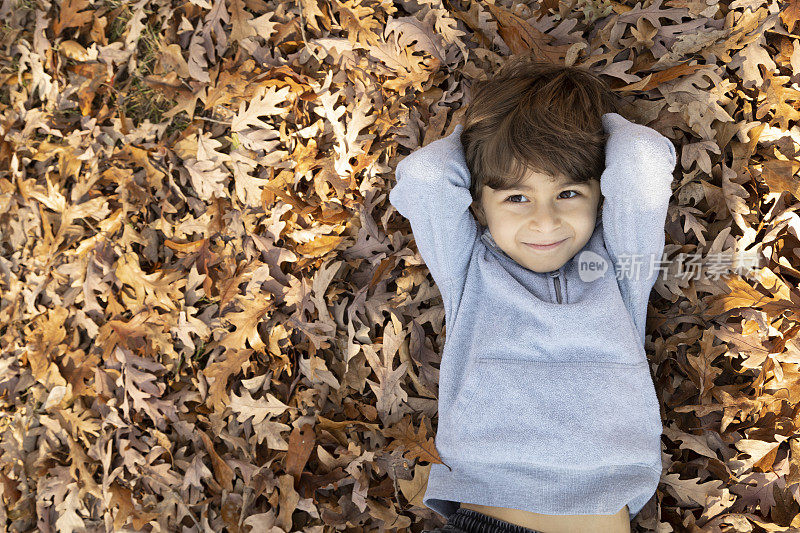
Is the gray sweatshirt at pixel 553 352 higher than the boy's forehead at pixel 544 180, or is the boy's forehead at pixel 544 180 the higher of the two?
the boy's forehead at pixel 544 180

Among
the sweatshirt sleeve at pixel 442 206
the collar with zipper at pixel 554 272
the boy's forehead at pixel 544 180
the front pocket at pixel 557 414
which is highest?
the boy's forehead at pixel 544 180

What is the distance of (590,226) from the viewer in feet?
8.11

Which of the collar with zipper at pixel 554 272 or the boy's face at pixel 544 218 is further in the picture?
the collar with zipper at pixel 554 272

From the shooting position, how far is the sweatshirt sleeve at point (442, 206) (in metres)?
2.55

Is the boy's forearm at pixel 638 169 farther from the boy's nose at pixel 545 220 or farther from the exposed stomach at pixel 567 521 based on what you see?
the exposed stomach at pixel 567 521

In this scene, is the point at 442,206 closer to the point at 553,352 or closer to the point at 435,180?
the point at 435,180

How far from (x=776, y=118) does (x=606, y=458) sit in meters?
1.92

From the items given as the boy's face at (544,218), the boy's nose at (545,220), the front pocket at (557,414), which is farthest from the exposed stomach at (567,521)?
the boy's nose at (545,220)

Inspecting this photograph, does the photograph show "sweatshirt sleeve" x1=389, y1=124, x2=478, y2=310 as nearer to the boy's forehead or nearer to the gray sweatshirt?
the gray sweatshirt

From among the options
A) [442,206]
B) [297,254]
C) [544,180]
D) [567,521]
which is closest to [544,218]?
[544,180]

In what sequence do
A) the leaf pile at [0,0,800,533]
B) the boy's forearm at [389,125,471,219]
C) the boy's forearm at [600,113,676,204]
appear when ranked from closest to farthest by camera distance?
the boy's forearm at [600,113,676,204] → the boy's forearm at [389,125,471,219] → the leaf pile at [0,0,800,533]

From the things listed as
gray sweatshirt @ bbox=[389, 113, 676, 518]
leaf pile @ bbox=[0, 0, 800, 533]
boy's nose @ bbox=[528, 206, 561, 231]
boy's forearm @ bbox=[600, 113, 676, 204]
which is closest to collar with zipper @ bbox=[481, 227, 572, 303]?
gray sweatshirt @ bbox=[389, 113, 676, 518]

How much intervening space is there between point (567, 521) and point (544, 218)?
1312 mm

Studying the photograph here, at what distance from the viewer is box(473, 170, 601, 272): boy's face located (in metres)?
2.41
